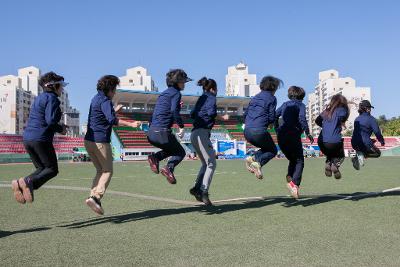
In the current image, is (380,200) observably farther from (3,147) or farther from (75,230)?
(3,147)

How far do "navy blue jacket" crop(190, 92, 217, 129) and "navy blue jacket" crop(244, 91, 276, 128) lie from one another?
26.2 inches

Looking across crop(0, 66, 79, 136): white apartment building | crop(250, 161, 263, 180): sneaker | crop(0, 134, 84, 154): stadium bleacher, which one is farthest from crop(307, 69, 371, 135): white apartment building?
crop(250, 161, 263, 180): sneaker

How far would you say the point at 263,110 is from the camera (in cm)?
728

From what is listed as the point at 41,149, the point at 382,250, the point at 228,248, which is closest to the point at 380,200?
the point at 382,250

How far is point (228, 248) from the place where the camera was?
405 centimetres

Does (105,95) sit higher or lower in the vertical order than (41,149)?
higher

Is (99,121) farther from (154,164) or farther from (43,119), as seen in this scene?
(154,164)

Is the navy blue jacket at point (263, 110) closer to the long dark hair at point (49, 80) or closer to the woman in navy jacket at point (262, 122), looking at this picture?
the woman in navy jacket at point (262, 122)

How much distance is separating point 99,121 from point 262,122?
2.69 meters

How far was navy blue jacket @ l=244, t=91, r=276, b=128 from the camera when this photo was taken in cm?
728

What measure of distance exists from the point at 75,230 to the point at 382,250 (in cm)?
333

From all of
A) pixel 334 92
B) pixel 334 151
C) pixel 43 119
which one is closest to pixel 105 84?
pixel 43 119

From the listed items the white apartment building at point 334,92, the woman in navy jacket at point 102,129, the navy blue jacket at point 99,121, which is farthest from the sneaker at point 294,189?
the white apartment building at point 334,92

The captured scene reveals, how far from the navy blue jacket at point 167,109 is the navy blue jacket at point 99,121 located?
90 centimetres
